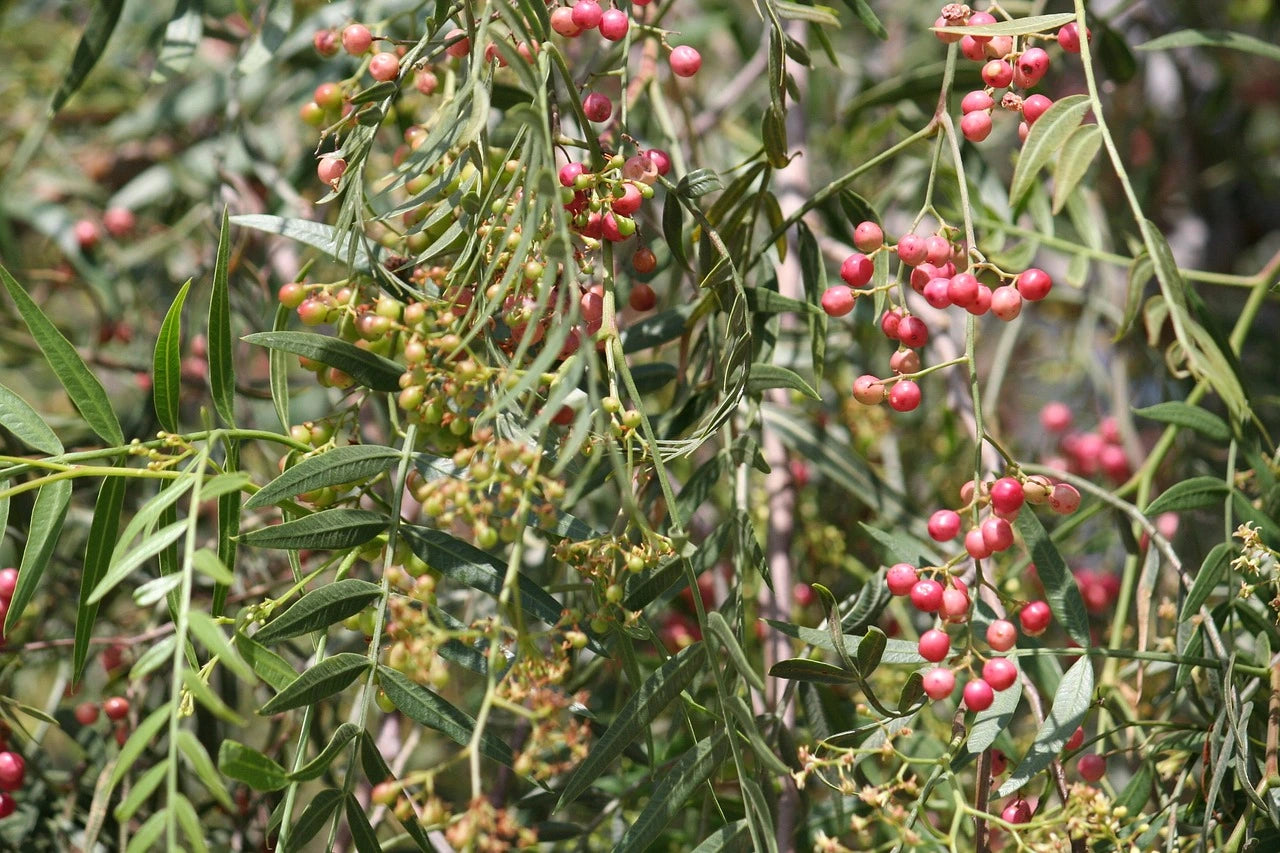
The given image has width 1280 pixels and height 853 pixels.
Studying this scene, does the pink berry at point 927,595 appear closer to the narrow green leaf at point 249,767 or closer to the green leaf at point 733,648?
the green leaf at point 733,648

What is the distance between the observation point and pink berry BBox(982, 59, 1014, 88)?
0.76m

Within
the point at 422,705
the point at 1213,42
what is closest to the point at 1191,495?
the point at 1213,42

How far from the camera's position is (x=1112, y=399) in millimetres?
1752

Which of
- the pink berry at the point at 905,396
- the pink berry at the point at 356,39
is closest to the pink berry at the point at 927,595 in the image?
the pink berry at the point at 905,396

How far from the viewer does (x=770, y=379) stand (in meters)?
0.82

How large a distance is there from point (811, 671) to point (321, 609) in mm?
322

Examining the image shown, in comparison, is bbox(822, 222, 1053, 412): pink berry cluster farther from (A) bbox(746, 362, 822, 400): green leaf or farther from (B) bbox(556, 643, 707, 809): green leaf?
(B) bbox(556, 643, 707, 809): green leaf

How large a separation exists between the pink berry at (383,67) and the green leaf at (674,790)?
0.49 m

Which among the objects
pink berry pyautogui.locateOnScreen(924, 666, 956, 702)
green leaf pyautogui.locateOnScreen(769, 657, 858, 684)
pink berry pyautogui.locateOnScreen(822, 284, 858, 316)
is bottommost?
green leaf pyautogui.locateOnScreen(769, 657, 858, 684)

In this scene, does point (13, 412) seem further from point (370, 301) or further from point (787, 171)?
point (787, 171)

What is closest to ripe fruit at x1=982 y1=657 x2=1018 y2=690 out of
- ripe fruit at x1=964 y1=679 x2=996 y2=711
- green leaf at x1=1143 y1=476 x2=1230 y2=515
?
ripe fruit at x1=964 y1=679 x2=996 y2=711

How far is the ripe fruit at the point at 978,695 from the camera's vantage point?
0.73 meters

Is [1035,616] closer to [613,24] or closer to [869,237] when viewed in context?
[869,237]

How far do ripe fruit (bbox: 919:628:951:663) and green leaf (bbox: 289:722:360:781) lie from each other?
1.18 ft
